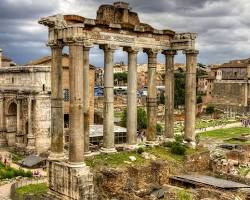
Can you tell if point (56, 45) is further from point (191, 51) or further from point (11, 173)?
point (11, 173)

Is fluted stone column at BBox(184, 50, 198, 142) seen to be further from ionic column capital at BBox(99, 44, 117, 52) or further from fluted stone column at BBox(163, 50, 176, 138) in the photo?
ionic column capital at BBox(99, 44, 117, 52)

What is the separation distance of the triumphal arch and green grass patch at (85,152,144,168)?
543 mm

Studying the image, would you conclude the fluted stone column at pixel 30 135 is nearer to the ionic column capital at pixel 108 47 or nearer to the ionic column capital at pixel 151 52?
the ionic column capital at pixel 151 52

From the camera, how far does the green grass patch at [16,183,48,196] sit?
796 inches

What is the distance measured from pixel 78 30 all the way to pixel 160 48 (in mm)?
7290

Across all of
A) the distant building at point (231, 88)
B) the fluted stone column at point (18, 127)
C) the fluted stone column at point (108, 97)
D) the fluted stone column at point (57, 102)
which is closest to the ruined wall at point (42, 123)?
the fluted stone column at point (18, 127)

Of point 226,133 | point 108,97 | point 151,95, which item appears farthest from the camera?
point 226,133

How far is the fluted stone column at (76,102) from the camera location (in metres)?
17.1

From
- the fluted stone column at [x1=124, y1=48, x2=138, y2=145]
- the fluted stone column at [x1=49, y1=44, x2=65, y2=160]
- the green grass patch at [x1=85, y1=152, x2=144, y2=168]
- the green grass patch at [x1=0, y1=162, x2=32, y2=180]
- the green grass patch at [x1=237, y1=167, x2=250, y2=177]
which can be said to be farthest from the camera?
the green grass patch at [x1=237, y1=167, x2=250, y2=177]

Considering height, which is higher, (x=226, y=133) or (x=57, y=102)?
(x=57, y=102)

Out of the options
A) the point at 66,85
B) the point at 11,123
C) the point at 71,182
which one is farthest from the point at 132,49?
the point at 11,123

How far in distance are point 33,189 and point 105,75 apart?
6.80 m

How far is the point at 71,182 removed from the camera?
17.3 m

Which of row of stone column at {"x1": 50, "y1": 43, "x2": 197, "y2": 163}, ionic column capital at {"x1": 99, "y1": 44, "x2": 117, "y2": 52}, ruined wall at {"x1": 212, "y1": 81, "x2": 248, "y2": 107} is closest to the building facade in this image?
row of stone column at {"x1": 50, "y1": 43, "x2": 197, "y2": 163}
